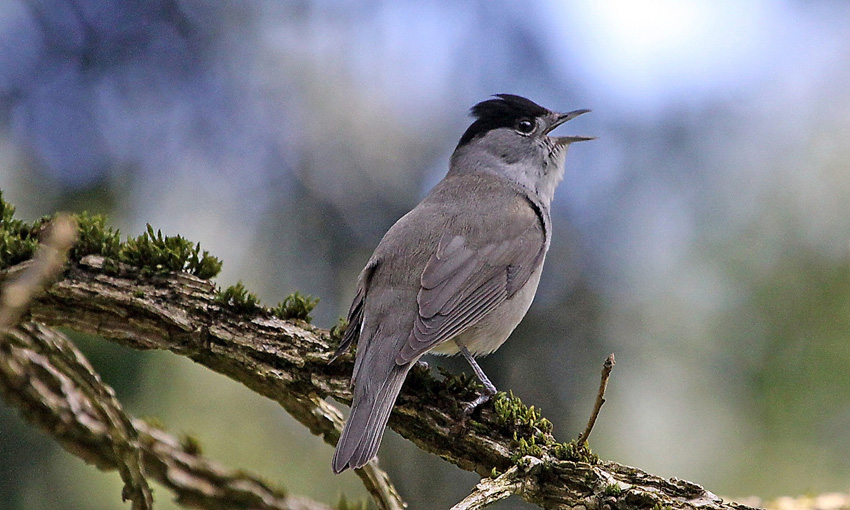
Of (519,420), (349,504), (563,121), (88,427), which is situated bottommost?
(88,427)

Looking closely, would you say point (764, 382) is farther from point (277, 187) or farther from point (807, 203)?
point (277, 187)

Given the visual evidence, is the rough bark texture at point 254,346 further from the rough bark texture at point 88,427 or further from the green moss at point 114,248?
the rough bark texture at point 88,427

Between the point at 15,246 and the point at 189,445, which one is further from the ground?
the point at 15,246

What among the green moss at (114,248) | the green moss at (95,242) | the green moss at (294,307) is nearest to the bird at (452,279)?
the green moss at (294,307)

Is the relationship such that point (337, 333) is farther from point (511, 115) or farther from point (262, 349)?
point (511, 115)

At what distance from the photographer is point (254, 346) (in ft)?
12.4

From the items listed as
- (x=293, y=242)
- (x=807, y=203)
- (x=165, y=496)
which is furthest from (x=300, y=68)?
(x=807, y=203)

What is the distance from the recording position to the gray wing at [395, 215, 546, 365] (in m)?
4.07

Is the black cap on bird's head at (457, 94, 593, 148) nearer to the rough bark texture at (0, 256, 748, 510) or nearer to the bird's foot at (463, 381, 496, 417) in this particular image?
the rough bark texture at (0, 256, 748, 510)

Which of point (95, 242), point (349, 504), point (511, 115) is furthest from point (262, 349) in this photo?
point (511, 115)

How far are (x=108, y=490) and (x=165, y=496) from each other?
530 mm

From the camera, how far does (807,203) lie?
18.1 ft

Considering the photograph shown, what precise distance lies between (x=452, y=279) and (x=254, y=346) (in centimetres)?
119

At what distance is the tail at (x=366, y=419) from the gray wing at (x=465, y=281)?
15 centimetres
